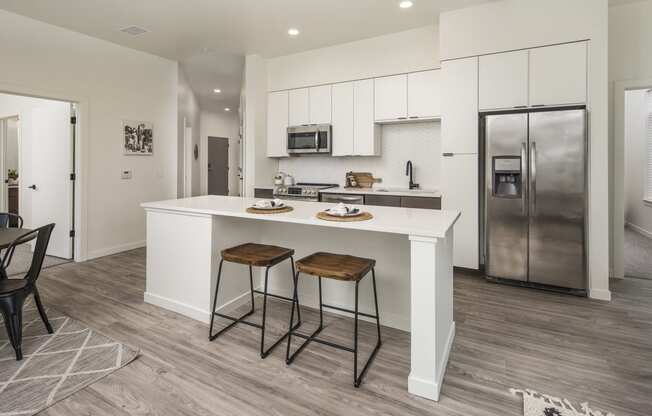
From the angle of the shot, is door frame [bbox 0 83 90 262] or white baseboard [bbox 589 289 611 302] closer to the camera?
white baseboard [bbox 589 289 611 302]

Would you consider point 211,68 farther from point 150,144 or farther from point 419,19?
point 419,19

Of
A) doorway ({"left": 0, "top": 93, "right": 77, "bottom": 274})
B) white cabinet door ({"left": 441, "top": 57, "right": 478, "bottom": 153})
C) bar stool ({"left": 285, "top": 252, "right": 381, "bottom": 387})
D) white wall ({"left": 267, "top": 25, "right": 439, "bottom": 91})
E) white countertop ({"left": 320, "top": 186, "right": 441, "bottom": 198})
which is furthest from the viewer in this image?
doorway ({"left": 0, "top": 93, "right": 77, "bottom": 274})

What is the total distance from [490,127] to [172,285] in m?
3.21

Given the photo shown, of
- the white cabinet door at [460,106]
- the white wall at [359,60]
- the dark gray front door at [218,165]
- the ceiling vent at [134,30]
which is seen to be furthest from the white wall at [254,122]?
the dark gray front door at [218,165]

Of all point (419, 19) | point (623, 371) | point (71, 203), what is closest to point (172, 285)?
point (71, 203)

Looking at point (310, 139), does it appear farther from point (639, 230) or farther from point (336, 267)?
point (639, 230)

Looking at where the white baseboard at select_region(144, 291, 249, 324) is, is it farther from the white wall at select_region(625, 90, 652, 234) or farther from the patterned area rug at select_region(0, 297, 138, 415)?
the white wall at select_region(625, 90, 652, 234)

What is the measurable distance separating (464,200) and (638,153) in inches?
187

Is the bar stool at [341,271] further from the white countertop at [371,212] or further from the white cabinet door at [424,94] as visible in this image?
the white cabinet door at [424,94]

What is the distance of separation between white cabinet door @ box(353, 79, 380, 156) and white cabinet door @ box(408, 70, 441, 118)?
51cm

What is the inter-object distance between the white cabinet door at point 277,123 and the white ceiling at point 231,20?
626mm

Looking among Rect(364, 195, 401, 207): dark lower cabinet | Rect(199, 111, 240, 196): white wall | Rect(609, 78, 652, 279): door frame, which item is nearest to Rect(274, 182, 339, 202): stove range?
Rect(364, 195, 401, 207): dark lower cabinet

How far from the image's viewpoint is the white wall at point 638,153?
19.5 ft

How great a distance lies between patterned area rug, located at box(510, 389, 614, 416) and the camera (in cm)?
166
